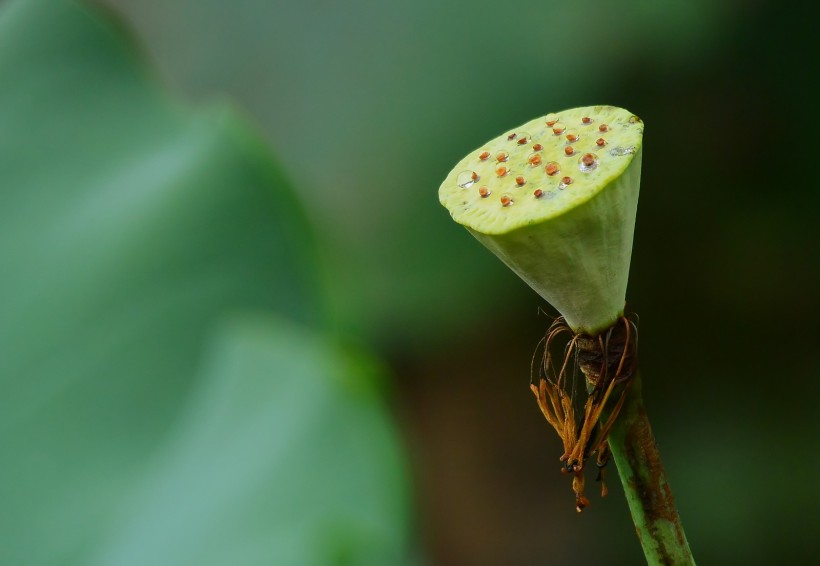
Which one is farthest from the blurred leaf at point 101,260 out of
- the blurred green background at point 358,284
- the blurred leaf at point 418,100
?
the blurred leaf at point 418,100

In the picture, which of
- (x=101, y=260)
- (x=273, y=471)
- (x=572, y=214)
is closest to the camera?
(x=572, y=214)

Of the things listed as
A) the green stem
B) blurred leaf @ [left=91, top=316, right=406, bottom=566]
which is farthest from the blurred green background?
the green stem

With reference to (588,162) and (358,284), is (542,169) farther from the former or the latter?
(358,284)

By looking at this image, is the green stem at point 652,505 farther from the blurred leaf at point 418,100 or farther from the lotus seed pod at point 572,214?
the blurred leaf at point 418,100

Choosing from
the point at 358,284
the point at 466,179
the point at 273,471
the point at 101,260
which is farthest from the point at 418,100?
the point at 466,179

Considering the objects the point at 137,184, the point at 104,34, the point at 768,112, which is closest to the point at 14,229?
the point at 137,184

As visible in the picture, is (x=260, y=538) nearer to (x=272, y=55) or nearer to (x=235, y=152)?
(x=235, y=152)

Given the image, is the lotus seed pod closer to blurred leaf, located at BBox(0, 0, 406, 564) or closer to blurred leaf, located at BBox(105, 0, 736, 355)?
blurred leaf, located at BBox(0, 0, 406, 564)
